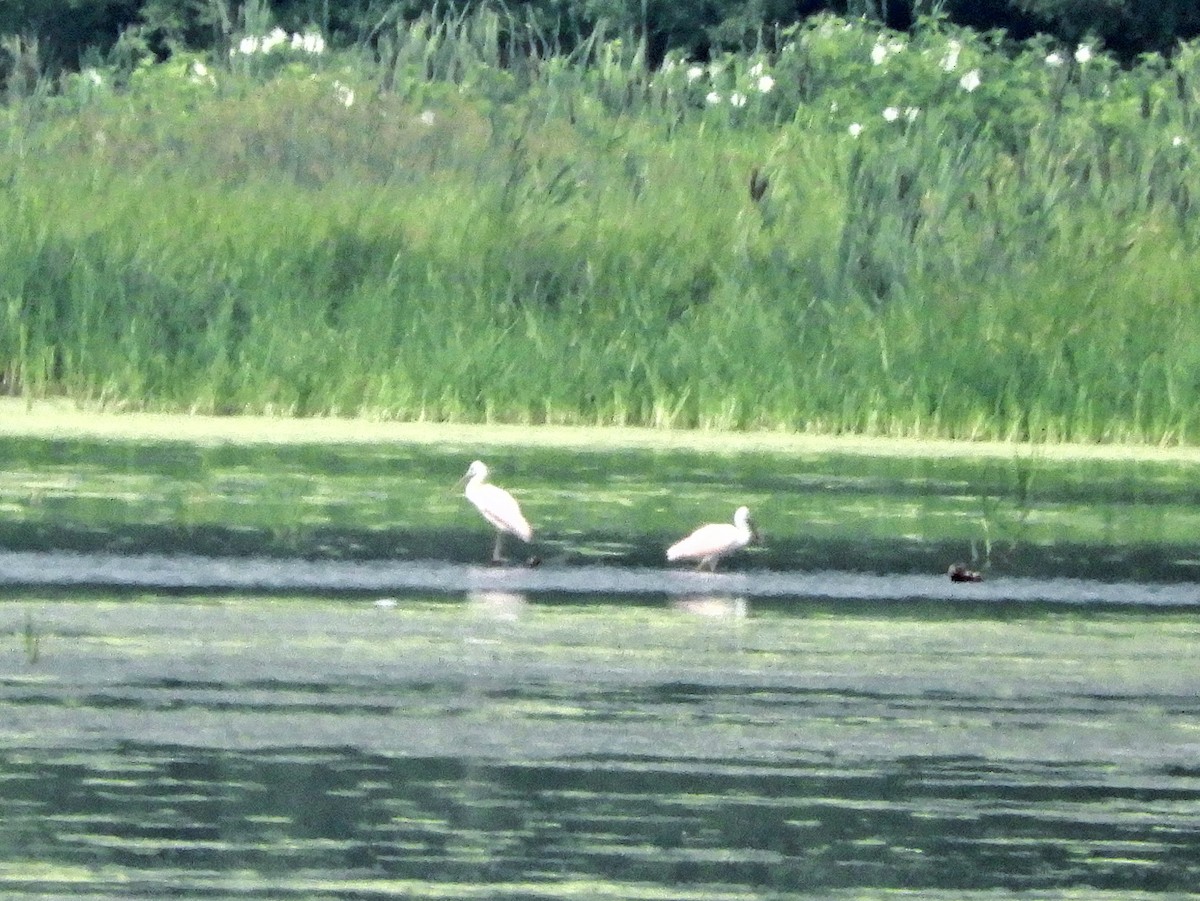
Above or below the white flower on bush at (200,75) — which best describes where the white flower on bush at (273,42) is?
above

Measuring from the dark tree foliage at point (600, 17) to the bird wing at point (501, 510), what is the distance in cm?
1498

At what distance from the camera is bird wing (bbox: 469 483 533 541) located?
1047 cm

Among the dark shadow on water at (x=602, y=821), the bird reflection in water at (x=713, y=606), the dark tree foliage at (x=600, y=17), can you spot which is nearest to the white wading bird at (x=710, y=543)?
the bird reflection in water at (x=713, y=606)

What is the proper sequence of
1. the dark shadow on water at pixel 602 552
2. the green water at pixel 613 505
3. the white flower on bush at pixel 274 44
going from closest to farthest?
the dark shadow on water at pixel 602 552
the green water at pixel 613 505
the white flower on bush at pixel 274 44

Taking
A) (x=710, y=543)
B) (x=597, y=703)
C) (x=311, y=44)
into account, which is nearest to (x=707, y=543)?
(x=710, y=543)

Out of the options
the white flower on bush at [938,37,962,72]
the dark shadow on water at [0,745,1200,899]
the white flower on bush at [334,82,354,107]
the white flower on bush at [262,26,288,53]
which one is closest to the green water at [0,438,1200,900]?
the dark shadow on water at [0,745,1200,899]

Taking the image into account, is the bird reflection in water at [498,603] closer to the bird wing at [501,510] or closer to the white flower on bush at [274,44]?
the bird wing at [501,510]

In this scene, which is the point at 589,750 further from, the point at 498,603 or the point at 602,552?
the point at 602,552

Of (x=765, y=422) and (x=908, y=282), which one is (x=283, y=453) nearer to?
A: (x=765, y=422)

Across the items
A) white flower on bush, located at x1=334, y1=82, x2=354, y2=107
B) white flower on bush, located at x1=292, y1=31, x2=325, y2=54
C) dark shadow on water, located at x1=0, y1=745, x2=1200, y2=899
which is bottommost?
dark shadow on water, located at x1=0, y1=745, x2=1200, y2=899

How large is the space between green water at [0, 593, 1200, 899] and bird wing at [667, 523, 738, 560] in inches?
27.7

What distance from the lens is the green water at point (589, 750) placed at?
18.9ft

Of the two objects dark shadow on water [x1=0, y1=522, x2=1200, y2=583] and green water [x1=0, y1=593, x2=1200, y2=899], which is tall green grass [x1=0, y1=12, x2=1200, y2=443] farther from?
green water [x1=0, y1=593, x2=1200, y2=899]

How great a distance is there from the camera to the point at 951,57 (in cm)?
1847
